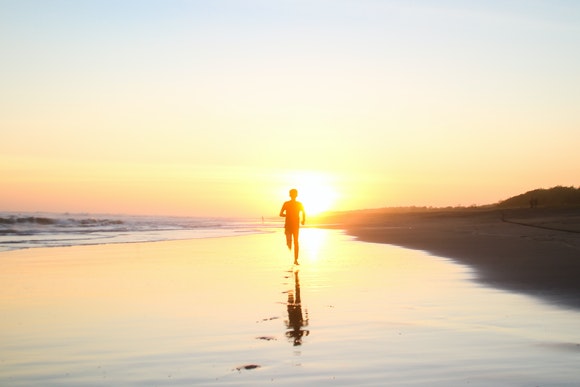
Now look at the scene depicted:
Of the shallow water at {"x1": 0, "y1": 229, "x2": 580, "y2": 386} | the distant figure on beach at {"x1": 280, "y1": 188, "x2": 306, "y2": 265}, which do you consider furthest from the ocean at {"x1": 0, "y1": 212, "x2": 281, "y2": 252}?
the shallow water at {"x1": 0, "y1": 229, "x2": 580, "y2": 386}

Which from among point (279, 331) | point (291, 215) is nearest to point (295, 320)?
point (279, 331)

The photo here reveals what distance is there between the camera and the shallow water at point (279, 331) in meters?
5.89

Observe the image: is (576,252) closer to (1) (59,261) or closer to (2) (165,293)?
(2) (165,293)

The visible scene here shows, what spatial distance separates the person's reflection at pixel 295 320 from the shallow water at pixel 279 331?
0.13 ft

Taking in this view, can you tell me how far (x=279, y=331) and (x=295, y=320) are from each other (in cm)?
80

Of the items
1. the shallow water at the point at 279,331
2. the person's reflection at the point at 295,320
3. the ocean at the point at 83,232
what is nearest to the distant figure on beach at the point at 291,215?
the shallow water at the point at 279,331

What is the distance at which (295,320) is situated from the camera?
8789 mm

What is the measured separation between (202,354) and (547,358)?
3.54 meters

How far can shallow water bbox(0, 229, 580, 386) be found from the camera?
5.89 m

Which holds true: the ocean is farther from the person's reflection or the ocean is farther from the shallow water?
the person's reflection

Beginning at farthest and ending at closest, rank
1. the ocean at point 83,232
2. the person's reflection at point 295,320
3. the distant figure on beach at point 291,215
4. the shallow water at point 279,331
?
the ocean at point 83,232
the distant figure on beach at point 291,215
the person's reflection at point 295,320
the shallow water at point 279,331

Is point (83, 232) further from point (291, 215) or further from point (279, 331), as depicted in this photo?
point (279, 331)

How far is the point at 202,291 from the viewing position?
11883 mm

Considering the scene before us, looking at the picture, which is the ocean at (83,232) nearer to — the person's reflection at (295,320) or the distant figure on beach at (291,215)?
the distant figure on beach at (291,215)
